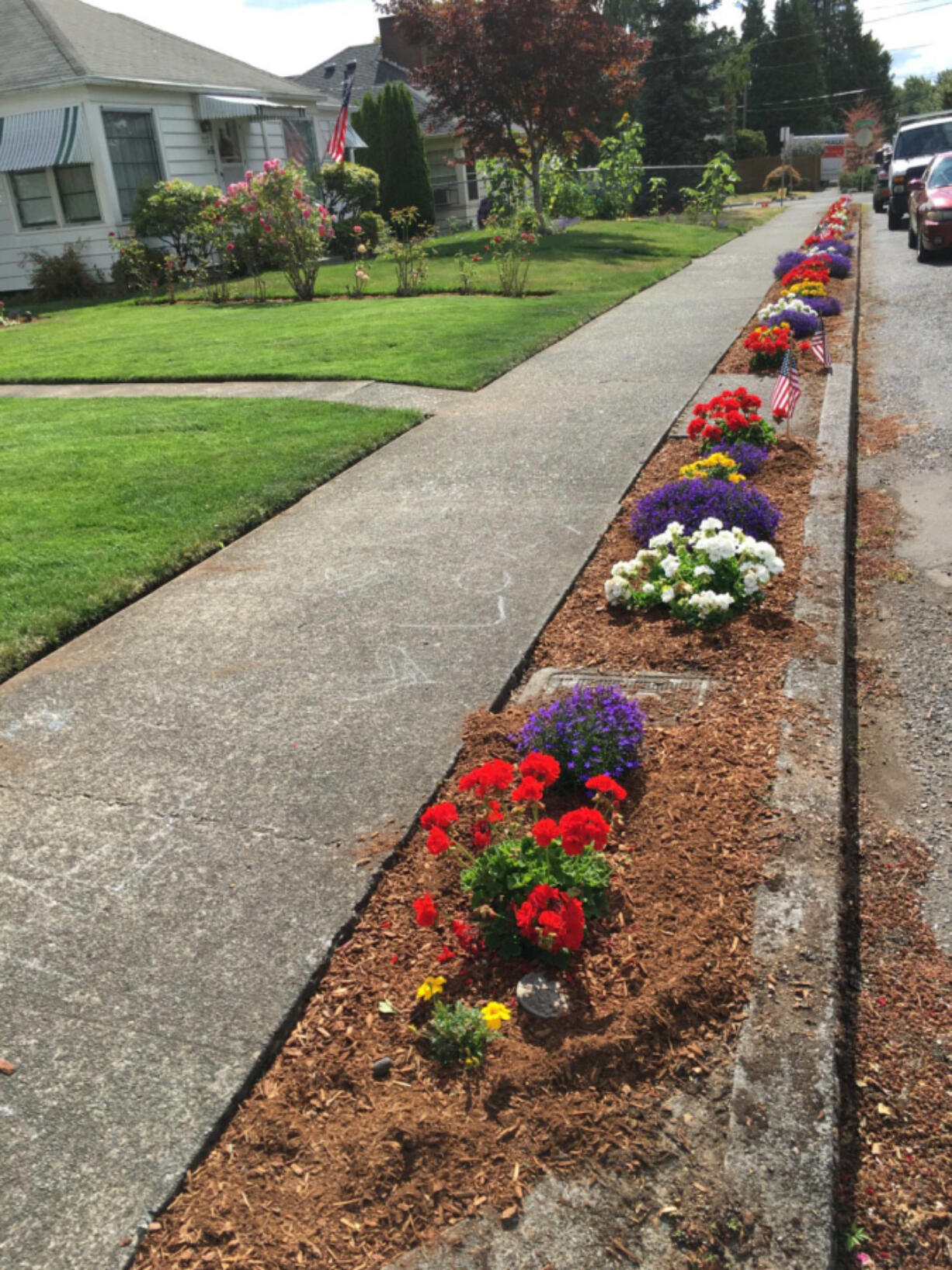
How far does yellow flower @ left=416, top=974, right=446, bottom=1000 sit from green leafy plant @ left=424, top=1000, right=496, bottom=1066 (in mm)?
73

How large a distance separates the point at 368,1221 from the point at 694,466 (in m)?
4.61

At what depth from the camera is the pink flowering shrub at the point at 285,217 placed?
1493cm

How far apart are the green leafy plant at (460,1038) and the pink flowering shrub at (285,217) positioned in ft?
48.3

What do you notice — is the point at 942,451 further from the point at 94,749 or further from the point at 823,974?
the point at 94,749

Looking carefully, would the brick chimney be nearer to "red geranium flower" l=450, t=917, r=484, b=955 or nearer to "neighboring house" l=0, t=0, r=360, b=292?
"neighboring house" l=0, t=0, r=360, b=292

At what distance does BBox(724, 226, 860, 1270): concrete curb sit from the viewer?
6.41 ft

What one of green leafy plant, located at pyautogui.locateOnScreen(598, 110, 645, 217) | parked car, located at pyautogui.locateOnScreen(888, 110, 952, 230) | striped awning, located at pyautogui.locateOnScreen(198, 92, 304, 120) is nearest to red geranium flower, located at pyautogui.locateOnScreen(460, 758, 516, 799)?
Result: parked car, located at pyautogui.locateOnScreen(888, 110, 952, 230)

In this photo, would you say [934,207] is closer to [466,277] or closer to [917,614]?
[466,277]

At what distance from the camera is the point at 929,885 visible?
2910 millimetres

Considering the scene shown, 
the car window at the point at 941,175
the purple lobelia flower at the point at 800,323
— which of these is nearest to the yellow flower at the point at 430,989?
the purple lobelia flower at the point at 800,323

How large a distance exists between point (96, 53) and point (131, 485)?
17946 mm

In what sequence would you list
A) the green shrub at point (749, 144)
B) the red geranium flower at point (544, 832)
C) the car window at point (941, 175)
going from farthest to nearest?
the green shrub at point (749, 144) < the car window at point (941, 175) < the red geranium flower at point (544, 832)

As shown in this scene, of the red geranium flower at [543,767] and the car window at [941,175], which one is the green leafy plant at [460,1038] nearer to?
the red geranium flower at [543,767]

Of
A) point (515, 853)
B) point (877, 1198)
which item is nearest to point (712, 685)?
point (515, 853)
